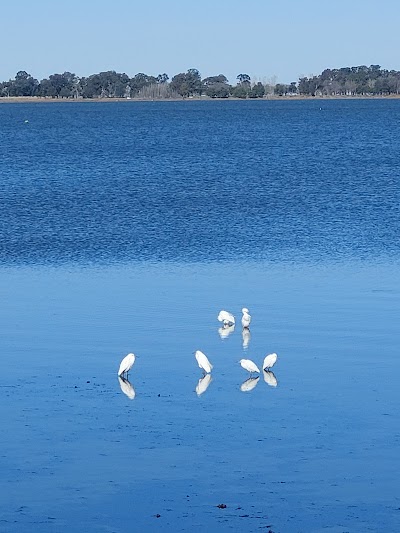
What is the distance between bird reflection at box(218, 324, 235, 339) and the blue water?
0.32 feet

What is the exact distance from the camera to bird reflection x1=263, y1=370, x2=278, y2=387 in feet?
53.1

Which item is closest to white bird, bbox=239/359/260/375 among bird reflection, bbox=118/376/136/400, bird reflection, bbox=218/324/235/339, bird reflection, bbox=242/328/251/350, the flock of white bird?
the flock of white bird

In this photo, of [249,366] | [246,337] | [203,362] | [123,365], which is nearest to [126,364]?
[123,365]

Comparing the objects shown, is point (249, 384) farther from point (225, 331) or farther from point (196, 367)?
point (225, 331)

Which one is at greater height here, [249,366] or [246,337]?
[249,366]

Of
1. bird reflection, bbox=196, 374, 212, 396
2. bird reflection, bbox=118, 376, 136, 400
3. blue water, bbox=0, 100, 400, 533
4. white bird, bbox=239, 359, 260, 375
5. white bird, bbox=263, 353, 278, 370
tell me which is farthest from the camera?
white bird, bbox=263, 353, 278, 370

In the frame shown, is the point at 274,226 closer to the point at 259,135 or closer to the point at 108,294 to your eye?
the point at 108,294

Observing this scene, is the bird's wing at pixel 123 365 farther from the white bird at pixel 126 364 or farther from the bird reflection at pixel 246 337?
the bird reflection at pixel 246 337

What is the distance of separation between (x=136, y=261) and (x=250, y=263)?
248 cm

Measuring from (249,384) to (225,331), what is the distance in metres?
3.24

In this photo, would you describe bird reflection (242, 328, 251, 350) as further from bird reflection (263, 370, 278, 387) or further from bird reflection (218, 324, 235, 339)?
bird reflection (263, 370, 278, 387)

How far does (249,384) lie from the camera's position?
1617 cm

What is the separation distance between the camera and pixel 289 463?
12.8m

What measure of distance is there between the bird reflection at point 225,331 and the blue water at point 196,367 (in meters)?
0.10
